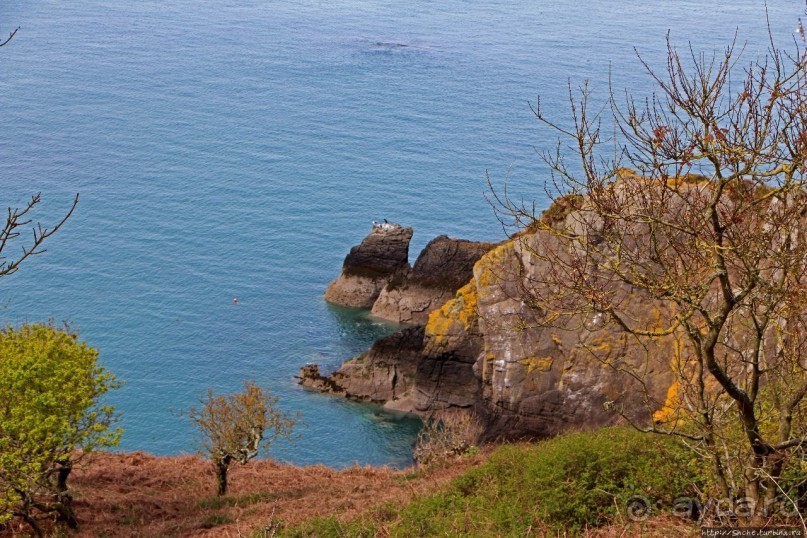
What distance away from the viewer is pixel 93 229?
3784 inches

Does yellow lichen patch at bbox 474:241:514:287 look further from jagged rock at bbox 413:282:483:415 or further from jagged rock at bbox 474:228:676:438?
jagged rock at bbox 413:282:483:415

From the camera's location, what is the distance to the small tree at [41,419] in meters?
30.3

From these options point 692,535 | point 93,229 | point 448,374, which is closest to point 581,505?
point 692,535

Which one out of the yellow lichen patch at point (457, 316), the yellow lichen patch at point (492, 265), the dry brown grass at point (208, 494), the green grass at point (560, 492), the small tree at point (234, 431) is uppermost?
the yellow lichen patch at point (492, 265)

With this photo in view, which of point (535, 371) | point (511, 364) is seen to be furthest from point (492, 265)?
point (535, 371)

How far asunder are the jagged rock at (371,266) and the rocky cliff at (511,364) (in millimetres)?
13118

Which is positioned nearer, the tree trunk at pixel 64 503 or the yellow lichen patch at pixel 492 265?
the tree trunk at pixel 64 503

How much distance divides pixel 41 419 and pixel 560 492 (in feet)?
59.4

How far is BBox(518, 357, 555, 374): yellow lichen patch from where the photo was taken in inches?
2048

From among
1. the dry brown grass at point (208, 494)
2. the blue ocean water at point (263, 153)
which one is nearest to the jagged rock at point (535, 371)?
the blue ocean water at point (263, 153)

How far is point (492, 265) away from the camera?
52.4 m

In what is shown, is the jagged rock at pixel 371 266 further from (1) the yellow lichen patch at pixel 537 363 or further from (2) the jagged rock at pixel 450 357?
(1) the yellow lichen patch at pixel 537 363

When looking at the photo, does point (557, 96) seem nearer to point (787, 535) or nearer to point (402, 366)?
point (402, 366)

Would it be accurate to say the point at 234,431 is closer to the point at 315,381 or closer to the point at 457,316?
the point at 457,316
